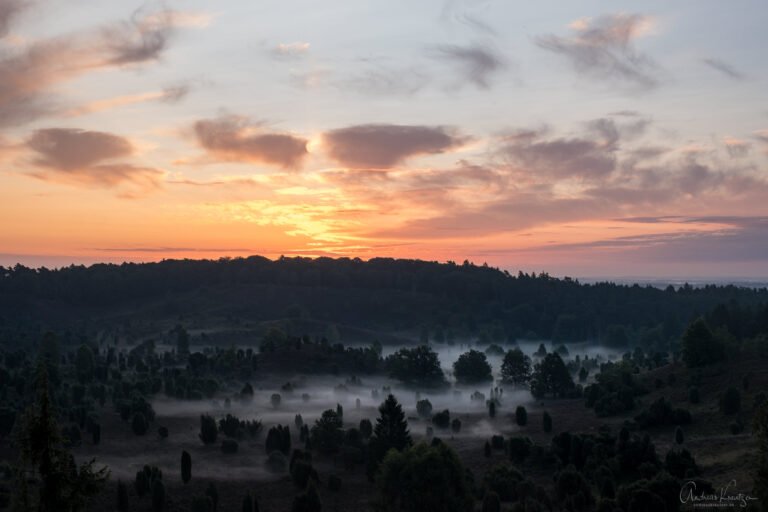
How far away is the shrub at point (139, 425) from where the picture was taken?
102000mm

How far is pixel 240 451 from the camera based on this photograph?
95.2m

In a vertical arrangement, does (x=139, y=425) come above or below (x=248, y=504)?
above

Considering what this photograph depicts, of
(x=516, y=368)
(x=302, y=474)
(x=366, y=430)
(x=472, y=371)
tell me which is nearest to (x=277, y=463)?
(x=302, y=474)

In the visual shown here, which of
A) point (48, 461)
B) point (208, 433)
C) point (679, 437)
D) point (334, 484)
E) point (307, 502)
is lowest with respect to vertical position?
point (334, 484)

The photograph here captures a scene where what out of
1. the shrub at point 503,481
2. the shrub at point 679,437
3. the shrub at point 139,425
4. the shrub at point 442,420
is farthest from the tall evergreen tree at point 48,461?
the shrub at point 442,420

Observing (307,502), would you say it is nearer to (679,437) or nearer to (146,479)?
(146,479)

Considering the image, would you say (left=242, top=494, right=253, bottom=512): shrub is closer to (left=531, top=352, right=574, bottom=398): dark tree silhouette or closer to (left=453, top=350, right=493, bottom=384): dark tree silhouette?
(left=531, top=352, right=574, bottom=398): dark tree silhouette

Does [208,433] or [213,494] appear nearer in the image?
[213,494]

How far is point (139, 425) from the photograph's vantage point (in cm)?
10225

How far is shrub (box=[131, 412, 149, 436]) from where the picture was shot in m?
102
